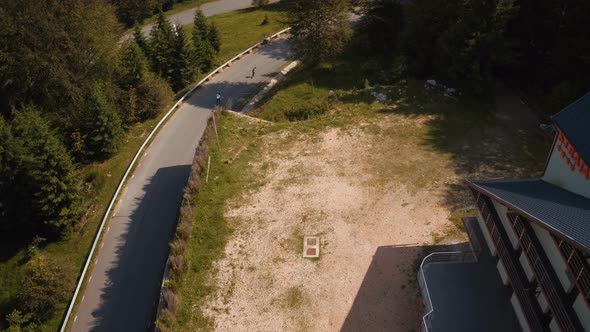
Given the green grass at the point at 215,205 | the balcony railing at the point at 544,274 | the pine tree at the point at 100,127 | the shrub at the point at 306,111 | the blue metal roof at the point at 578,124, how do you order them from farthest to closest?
1. the shrub at the point at 306,111
2. the pine tree at the point at 100,127
3. the green grass at the point at 215,205
4. the blue metal roof at the point at 578,124
5. the balcony railing at the point at 544,274

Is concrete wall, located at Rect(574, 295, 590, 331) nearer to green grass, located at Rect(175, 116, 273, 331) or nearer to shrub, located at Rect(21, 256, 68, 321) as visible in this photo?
green grass, located at Rect(175, 116, 273, 331)

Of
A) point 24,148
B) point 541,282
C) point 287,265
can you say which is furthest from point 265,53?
point 541,282

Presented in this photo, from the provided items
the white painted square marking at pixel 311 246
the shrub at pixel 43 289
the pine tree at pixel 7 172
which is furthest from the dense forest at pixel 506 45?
the shrub at pixel 43 289

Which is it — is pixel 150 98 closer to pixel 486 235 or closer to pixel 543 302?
pixel 486 235

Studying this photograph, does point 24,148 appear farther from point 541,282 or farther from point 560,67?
point 560,67

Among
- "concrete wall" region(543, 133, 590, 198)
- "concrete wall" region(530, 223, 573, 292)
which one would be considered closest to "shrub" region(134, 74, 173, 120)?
"concrete wall" region(543, 133, 590, 198)

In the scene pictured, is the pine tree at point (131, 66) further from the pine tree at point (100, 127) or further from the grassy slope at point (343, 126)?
the grassy slope at point (343, 126)

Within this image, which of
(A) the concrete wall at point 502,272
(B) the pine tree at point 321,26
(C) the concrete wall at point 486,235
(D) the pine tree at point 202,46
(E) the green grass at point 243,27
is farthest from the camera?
(E) the green grass at point 243,27
